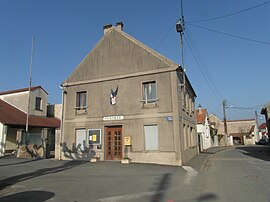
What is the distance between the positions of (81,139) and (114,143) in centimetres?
287

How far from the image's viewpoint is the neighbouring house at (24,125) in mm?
19703

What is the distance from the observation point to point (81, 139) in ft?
59.2

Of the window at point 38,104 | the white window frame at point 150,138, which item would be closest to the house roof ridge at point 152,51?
the white window frame at point 150,138

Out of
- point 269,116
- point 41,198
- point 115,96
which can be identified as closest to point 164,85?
point 115,96

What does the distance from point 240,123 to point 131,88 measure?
60.6m

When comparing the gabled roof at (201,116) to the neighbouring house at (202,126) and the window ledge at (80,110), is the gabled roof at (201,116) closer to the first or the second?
the neighbouring house at (202,126)

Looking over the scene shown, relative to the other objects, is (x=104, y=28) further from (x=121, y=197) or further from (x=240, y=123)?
(x=240, y=123)

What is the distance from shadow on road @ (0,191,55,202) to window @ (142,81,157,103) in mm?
9987

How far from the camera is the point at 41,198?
6.98 meters

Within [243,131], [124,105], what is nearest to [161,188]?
[124,105]

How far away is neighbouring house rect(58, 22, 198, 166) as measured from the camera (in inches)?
606

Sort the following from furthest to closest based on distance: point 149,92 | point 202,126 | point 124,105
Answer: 1. point 202,126
2. point 124,105
3. point 149,92

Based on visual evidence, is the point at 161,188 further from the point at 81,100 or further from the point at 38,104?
the point at 38,104

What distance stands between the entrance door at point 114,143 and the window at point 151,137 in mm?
2081
